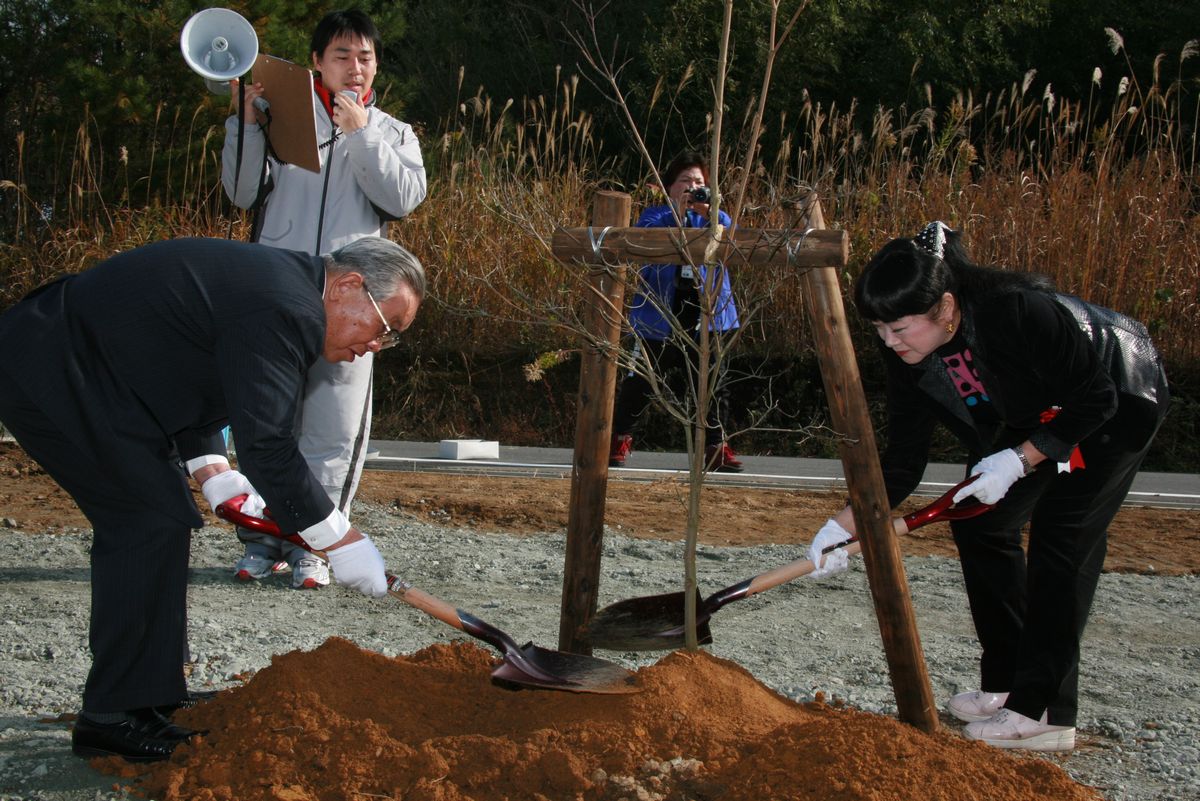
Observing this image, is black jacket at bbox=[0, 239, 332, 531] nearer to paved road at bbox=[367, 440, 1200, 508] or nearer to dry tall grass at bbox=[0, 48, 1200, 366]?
paved road at bbox=[367, 440, 1200, 508]

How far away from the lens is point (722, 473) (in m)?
7.64

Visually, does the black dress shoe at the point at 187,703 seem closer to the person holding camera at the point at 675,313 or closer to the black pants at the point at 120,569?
the black pants at the point at 120,569

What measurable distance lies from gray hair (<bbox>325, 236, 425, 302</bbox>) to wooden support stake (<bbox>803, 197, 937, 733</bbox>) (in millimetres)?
998

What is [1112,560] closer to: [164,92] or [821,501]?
[821,501]

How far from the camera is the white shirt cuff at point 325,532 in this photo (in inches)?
121

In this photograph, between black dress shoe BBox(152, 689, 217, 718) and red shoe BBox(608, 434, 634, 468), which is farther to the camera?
red shoe BBox(608, 434, 634, 468)

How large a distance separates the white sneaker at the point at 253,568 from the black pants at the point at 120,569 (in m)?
1.82

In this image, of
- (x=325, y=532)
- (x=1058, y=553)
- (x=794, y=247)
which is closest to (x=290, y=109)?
(x=325, y=532)

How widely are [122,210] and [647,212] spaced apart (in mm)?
4862

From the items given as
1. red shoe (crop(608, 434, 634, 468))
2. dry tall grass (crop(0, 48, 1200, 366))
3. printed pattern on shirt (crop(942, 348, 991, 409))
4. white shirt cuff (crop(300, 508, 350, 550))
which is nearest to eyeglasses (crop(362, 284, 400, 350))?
white shirt cuff (crop(300, 508, 350, 550))

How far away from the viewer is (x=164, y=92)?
10555 mm

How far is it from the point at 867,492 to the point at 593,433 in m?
0.77

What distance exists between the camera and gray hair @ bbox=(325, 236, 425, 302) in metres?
3.05

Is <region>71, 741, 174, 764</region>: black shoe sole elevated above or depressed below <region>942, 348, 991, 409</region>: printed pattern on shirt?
below
